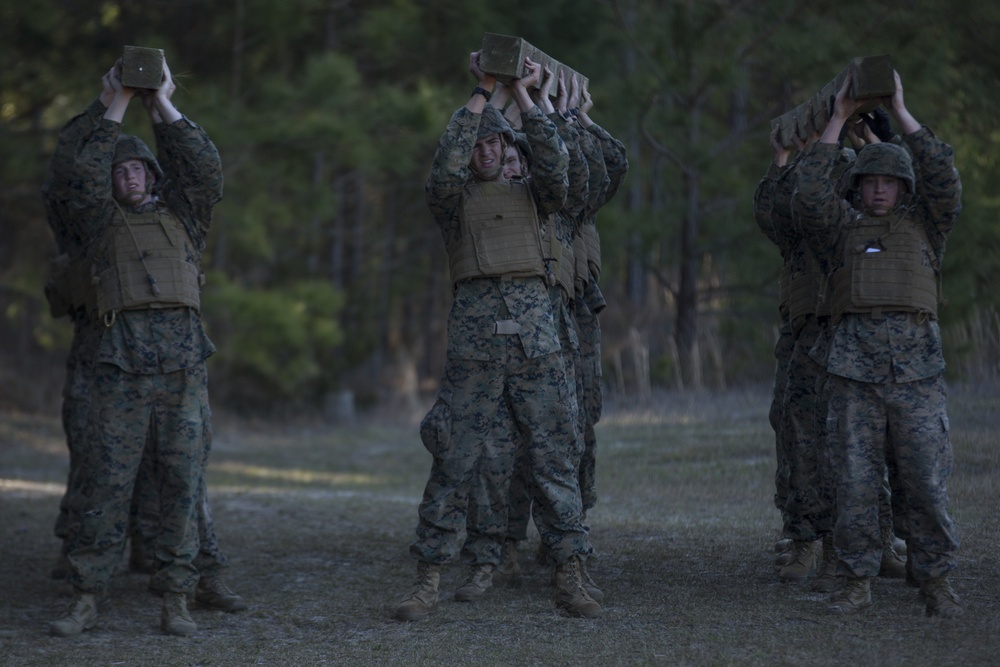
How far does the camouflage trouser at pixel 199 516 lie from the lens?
633 centimetres

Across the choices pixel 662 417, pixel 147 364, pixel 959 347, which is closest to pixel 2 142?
pixel 662 417

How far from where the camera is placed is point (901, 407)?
5.64m

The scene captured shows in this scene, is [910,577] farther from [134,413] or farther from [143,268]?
[143,268]

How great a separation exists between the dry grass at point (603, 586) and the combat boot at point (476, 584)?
7 cm

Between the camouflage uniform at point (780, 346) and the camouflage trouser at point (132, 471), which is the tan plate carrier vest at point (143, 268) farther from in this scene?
the camouflage uniform at point (780, 346)

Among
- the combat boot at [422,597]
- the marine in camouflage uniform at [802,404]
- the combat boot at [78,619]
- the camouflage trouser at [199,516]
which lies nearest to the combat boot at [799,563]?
the marine in camouflage uniform at [802,404]

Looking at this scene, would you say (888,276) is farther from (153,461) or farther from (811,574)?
(153,461)

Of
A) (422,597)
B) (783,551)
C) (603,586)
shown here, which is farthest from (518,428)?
(783,551)

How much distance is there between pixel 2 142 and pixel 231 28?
4.31 meters

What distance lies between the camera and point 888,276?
5758mm

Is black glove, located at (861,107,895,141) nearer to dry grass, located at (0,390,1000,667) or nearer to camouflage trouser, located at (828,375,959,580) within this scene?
camouflage trouser, located at (828,375,959,580)

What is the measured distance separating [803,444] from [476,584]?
1.87 metres

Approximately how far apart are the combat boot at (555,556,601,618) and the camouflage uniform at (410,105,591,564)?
0.19ft

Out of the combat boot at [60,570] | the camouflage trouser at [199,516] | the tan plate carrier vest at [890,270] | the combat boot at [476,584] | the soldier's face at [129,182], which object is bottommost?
the combat boot at [60,570]
